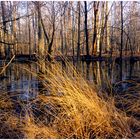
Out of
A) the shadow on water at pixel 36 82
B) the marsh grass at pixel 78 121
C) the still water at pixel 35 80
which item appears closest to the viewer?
the marsh grass at pixel 78 121

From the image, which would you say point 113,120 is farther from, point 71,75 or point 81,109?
point 71,75

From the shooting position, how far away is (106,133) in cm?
323

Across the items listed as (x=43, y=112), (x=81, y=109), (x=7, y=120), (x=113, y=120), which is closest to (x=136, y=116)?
(x=113, y=120)

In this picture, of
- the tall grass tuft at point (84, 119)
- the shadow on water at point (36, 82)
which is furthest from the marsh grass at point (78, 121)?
the shadow on water at point (36, 82)

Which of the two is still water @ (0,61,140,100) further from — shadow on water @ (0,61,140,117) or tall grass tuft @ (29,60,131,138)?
tall grass tuft @ (29,60,131,138)

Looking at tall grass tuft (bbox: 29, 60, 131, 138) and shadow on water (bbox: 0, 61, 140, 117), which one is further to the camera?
shadow on water (bbox: 0, 61, 140, 117)

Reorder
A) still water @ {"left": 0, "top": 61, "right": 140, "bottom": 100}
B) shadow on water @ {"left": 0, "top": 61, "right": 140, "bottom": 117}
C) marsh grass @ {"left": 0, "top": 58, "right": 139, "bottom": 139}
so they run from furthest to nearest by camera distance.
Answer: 1. still water @ {"left": 0, "top": 61, "right": 140, "bottom": 100}
2. shadow on water @ {"left": 0, "top": 61, "right": 140, "bottom": 117}
3. marsh grass @ {"left": 0, "top": 58, "right": 139, "bottom": 139}

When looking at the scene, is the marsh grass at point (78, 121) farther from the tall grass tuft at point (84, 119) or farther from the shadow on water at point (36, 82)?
the shadow on water at point (36, 82)

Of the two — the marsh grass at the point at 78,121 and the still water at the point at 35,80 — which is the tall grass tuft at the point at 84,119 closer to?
the marsh grass at the point at 78,121

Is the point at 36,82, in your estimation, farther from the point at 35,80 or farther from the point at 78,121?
the point at 78,121

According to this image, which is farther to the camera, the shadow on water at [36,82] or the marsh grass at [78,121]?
the shadow on water at [36,82]

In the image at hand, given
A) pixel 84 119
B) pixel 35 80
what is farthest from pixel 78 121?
pixel 35 80

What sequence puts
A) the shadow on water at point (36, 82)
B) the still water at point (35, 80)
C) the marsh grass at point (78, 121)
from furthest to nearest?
the still water at point (35, 80) → the shadow on water at point (36, 82) → the marsh grass at point (78, 121)

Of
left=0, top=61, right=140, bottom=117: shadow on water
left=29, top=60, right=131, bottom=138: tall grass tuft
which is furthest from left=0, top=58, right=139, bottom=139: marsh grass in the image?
left=0, top=61, right=140, bottom=117: shadow on water
